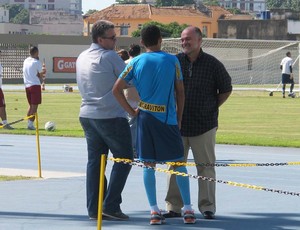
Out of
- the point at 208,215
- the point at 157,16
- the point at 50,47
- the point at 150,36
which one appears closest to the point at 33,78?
the point at 208,215

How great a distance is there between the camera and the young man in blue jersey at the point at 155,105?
34.4ft

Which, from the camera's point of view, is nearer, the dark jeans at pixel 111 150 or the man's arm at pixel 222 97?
the dark jeans at pixel 111 150

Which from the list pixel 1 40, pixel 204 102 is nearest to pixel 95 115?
Answer: pixel 204 102

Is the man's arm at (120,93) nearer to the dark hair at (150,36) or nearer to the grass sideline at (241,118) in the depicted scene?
the dark hair at (150,36)

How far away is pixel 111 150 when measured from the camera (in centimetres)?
1098

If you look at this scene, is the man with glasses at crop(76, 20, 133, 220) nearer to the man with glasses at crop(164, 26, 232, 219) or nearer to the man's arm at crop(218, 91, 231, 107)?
the man with glasses at crop(164, 26, 232, 219)

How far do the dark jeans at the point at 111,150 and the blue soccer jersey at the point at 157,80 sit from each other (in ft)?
1.65

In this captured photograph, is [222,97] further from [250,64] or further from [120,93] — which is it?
[250,64]

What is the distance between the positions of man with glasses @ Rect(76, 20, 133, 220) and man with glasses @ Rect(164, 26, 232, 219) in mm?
616

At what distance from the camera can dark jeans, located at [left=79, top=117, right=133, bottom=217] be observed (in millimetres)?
10898

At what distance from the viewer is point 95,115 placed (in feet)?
35.8

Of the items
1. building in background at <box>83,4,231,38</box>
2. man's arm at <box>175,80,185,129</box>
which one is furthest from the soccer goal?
building in background at <box>83,4,231,38</box>

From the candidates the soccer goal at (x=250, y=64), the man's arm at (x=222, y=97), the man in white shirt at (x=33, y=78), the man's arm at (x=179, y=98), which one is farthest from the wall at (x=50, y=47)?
the man's arm at (x=179, y=98)

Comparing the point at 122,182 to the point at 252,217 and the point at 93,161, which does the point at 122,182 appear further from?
the point at 252,217
